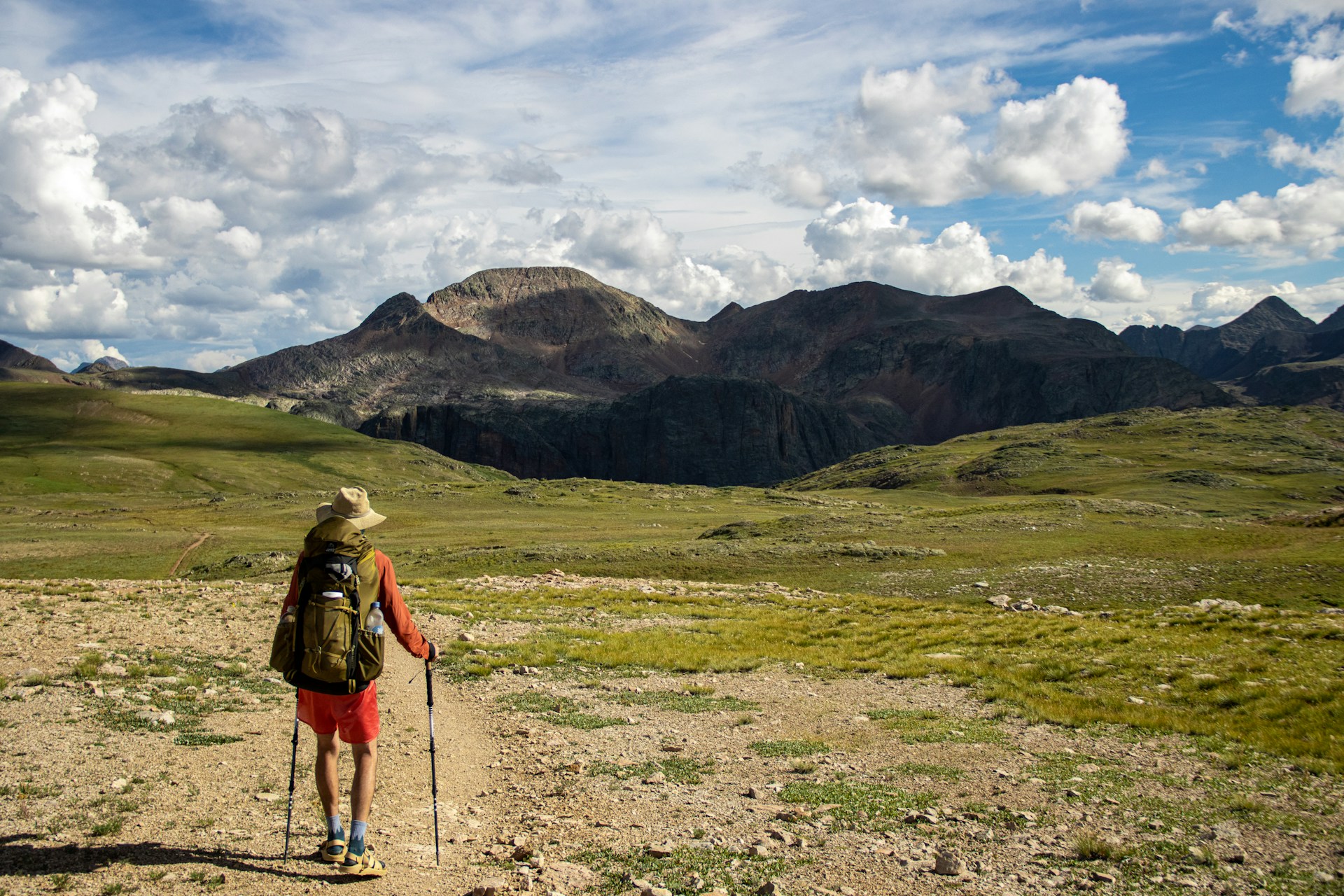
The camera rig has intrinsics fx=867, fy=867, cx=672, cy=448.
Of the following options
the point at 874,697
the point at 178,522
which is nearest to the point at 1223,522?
the point at 874,697

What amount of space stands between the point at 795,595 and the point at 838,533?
28723 mm

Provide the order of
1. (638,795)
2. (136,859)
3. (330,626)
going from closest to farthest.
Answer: (136,859), (330,626), (638,795)

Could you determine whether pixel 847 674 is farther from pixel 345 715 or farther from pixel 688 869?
pixel 345 715

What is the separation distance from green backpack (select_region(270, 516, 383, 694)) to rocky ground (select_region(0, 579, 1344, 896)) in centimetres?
215

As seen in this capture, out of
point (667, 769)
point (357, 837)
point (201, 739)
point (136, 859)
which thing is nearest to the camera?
point (136, 859)

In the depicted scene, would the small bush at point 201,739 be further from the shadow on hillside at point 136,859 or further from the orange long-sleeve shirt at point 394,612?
the orange long-sleeve shirt at point 394,612

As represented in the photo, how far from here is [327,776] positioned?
1005 cm

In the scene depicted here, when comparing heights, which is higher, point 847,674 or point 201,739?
point 201,739

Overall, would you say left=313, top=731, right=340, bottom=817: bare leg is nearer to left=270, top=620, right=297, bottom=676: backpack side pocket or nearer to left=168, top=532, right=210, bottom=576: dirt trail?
left=270, top=620, right=297, bottom=676: backpack side pocket

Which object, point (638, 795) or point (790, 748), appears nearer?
point (638, 795)

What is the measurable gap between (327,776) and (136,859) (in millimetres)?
2057

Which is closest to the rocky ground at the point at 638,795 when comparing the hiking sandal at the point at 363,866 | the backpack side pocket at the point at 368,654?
the hiking sandal at the point at 363,866

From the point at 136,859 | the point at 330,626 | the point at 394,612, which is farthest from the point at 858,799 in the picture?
the point at 136,859

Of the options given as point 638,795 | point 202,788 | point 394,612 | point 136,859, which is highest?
point 394,612
